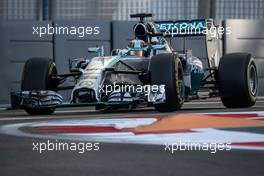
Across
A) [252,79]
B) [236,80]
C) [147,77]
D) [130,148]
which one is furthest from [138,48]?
[130,148]

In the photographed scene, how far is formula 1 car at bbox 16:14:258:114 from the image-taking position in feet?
29.1

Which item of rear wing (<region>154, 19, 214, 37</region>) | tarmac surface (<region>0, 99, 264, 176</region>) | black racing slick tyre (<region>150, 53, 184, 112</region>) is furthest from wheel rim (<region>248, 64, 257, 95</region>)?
tarmac surface (<region>0, 99, 264, 176</region>)

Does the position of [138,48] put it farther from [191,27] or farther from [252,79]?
[252,79]

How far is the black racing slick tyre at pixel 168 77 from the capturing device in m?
8.84

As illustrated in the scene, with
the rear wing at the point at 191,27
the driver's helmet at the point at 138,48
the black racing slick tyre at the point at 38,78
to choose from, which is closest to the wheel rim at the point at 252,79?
the rear wing at the point at 191,27

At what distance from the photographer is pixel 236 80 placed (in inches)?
391

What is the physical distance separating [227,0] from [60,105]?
18.2 feet

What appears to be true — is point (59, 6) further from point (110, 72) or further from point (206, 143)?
point (206, 143)

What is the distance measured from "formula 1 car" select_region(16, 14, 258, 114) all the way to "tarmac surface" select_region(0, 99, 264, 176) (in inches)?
37.0

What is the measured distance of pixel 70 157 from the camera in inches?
195

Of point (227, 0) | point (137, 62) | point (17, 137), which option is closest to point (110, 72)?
point (137, 62)

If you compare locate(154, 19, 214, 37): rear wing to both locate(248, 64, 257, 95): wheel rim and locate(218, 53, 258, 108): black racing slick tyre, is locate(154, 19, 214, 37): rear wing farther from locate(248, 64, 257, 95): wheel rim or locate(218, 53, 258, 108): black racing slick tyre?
locate(248, 64, 257, 95): wheel rim

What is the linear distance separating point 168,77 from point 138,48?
1338 millimetres

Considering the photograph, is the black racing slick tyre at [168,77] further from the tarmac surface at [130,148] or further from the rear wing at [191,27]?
the rear wing at [191,27]
